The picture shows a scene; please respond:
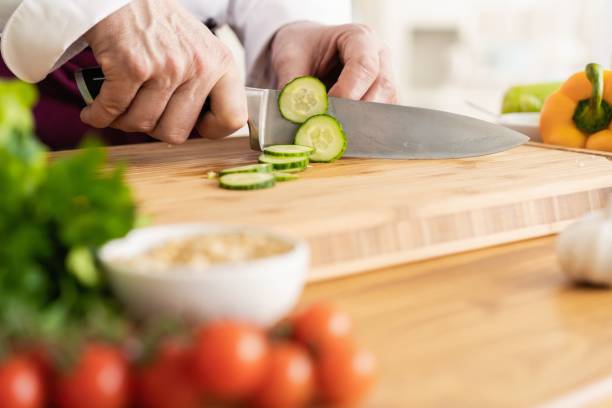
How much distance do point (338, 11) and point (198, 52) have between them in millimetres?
929

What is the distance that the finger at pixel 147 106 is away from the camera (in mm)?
1437

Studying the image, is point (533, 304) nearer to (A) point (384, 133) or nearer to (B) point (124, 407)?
(B) point (124, 407)

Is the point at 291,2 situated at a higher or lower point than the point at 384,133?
higher

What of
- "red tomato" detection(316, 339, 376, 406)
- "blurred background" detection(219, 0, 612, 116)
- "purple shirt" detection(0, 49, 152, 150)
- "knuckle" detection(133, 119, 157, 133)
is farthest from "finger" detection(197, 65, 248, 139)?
"blurred background" detection(219, 0, 612, 116)

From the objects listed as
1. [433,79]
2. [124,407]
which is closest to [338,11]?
[124,407]

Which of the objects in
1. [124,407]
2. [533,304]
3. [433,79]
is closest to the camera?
[124,407]

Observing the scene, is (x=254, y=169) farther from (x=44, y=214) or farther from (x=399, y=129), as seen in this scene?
(x=44, y=214)

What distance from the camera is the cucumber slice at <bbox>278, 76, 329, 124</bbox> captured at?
1.56 metres

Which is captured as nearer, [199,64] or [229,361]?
[229,361]

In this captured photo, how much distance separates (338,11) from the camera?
2.27 m

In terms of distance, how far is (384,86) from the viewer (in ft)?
6.17

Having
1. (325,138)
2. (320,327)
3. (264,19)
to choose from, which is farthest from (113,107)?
(320,327)

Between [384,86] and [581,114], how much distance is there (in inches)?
18.3

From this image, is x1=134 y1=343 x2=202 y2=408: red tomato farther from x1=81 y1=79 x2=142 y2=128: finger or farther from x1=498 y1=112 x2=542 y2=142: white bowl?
x1=498 y1=112 x2=542 y2=142: white bowl
